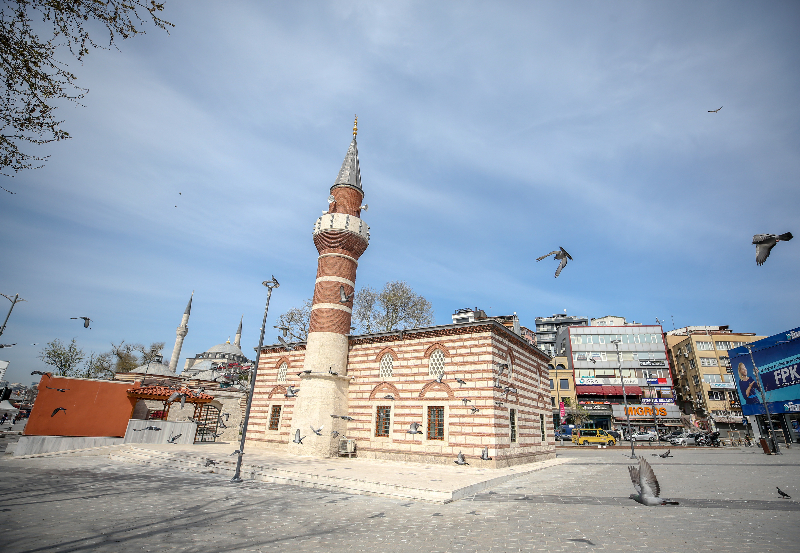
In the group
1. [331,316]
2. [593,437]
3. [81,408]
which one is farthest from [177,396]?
[593,437]

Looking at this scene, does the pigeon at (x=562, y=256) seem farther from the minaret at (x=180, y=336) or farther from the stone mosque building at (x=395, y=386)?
the minaret at (x=180, y=336)

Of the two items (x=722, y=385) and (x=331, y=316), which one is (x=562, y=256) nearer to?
(x=331, y=316)

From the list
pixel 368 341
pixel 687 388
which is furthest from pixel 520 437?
pixel 687 388

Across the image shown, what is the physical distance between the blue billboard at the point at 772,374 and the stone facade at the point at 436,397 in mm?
26884

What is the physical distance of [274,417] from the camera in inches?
939

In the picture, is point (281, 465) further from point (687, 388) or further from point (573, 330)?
point (687, 388)

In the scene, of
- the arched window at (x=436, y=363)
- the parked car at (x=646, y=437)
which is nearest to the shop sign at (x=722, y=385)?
the parked car at (x=646, y=437)

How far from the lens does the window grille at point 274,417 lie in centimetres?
2362

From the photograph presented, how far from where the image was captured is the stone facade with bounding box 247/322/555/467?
1723cm

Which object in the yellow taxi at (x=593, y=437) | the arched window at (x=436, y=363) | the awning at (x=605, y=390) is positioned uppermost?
the awning at (x=605, y=390)

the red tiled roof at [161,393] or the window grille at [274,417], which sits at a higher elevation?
the red tiled roof at [161,393]

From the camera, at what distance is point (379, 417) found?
19.8m

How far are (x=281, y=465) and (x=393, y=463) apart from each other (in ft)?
17.0

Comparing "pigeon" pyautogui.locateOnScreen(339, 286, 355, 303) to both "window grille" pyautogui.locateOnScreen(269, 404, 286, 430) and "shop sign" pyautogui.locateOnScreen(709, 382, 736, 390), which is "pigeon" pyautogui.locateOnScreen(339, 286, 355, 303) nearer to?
"window grille" pyautogui.locateOnScreen(269, 404, 286, 430)
